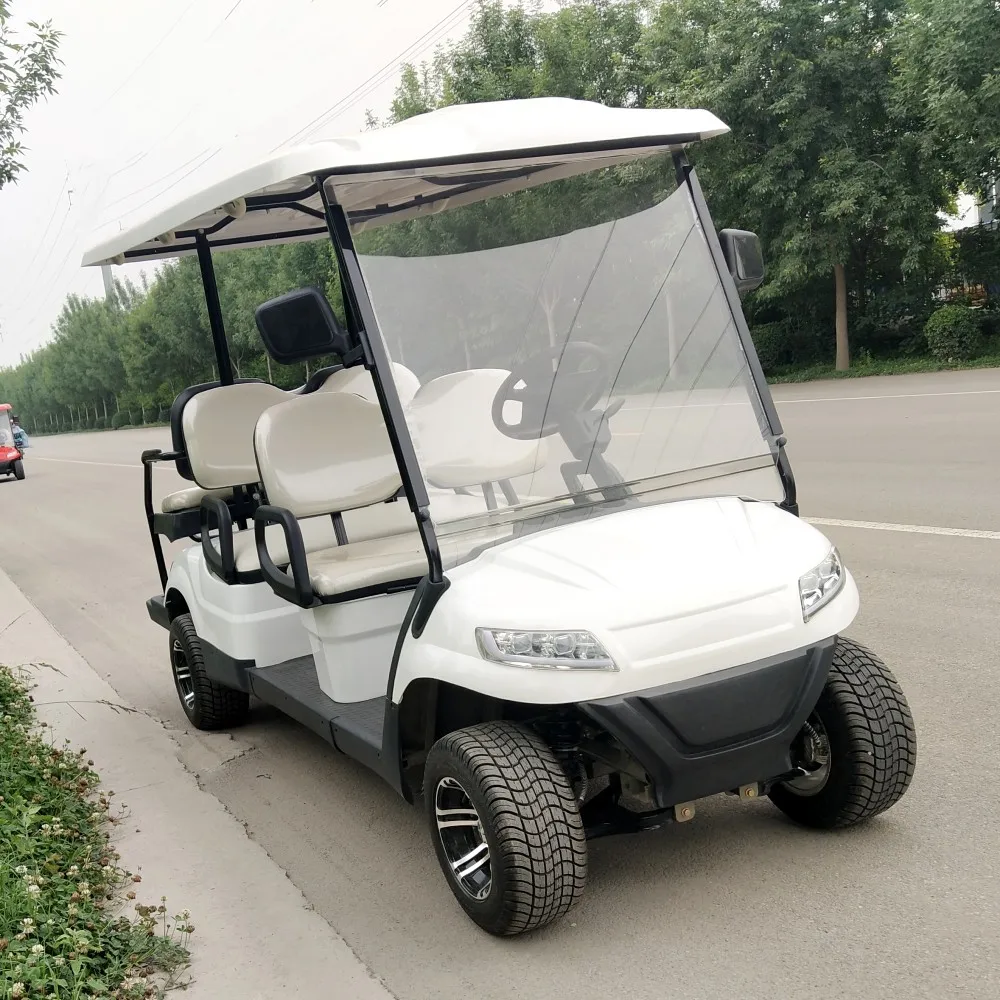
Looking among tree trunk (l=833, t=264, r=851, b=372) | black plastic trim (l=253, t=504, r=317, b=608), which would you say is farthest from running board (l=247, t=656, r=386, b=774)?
tree trunk (l=833, t=264, r=851, b=372)

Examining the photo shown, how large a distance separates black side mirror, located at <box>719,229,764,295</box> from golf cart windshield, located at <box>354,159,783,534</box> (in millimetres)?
61

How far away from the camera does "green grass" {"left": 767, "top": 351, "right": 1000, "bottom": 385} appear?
19438 mm

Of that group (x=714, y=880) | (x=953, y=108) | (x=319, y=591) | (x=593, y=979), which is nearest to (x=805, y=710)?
(x=714, y=880)

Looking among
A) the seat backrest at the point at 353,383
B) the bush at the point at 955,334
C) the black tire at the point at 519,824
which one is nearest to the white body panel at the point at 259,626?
the seat backrest at the point at 353,383

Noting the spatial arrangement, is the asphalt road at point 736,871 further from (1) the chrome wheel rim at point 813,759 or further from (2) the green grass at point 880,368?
(2) the green grass at point 880,368

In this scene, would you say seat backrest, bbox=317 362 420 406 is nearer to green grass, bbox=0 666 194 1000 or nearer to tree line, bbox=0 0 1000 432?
green grass, bbox=0 666 194 1000

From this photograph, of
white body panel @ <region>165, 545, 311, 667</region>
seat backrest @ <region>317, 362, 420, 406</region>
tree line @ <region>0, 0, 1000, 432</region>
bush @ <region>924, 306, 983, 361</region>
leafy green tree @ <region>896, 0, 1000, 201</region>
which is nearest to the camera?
white body panel @ <region>165, 545, 311, 667</region>

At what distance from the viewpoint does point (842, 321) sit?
2162 cm

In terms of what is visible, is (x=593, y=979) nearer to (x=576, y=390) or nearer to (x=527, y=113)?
(x=576, y=390)

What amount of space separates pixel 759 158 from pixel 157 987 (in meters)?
20.6

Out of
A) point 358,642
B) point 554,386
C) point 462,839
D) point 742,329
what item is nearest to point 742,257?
point 742,329

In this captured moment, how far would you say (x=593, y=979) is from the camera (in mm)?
2756

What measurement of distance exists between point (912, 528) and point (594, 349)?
179 inches

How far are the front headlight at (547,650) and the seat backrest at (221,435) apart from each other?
277 cm
